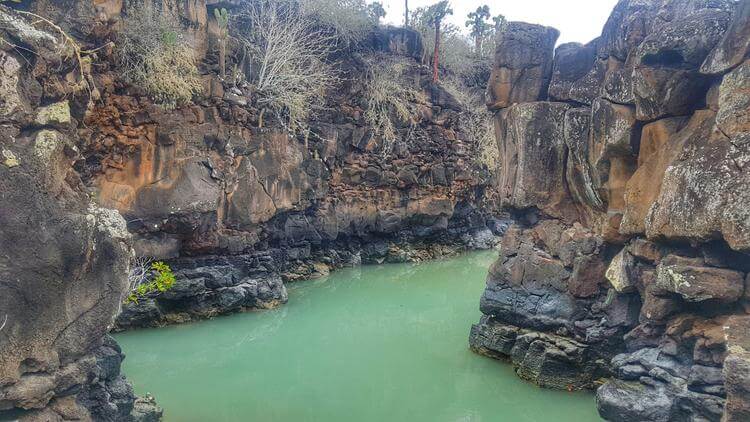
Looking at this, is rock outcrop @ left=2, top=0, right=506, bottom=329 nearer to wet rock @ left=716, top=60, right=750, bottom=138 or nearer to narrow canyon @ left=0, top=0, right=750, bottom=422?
narrow canyon @ left=0, top=0, right=750, bottom=422

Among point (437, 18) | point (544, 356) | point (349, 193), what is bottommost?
point (544, 356)

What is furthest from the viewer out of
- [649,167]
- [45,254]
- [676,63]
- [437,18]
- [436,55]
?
[437,18]

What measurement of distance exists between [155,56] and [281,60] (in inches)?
148

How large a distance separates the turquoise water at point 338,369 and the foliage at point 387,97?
6511mm

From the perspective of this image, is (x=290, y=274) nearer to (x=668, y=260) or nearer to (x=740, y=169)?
(x=668, y=260)

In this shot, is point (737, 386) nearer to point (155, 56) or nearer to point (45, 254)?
point (45, 254)

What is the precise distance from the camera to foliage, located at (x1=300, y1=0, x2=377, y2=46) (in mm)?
15836

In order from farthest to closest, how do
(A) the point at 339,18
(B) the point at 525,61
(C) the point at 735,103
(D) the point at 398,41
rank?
(D) the point at 398,41 < (A) the point at 339,18 < (B) the point at 525,61 < (C) the point at 735,103

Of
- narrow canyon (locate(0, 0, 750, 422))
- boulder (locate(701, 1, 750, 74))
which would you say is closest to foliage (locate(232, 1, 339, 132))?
narrow canyon (locate(0, 0, 750, 422))

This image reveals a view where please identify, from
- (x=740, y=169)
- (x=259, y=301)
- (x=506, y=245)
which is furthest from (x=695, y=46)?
(x=259, y=301)

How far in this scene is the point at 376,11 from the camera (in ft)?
65.3

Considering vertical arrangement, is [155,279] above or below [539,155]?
below

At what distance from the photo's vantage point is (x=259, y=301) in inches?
453

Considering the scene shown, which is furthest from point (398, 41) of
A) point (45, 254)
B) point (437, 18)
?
point (45, 254)
